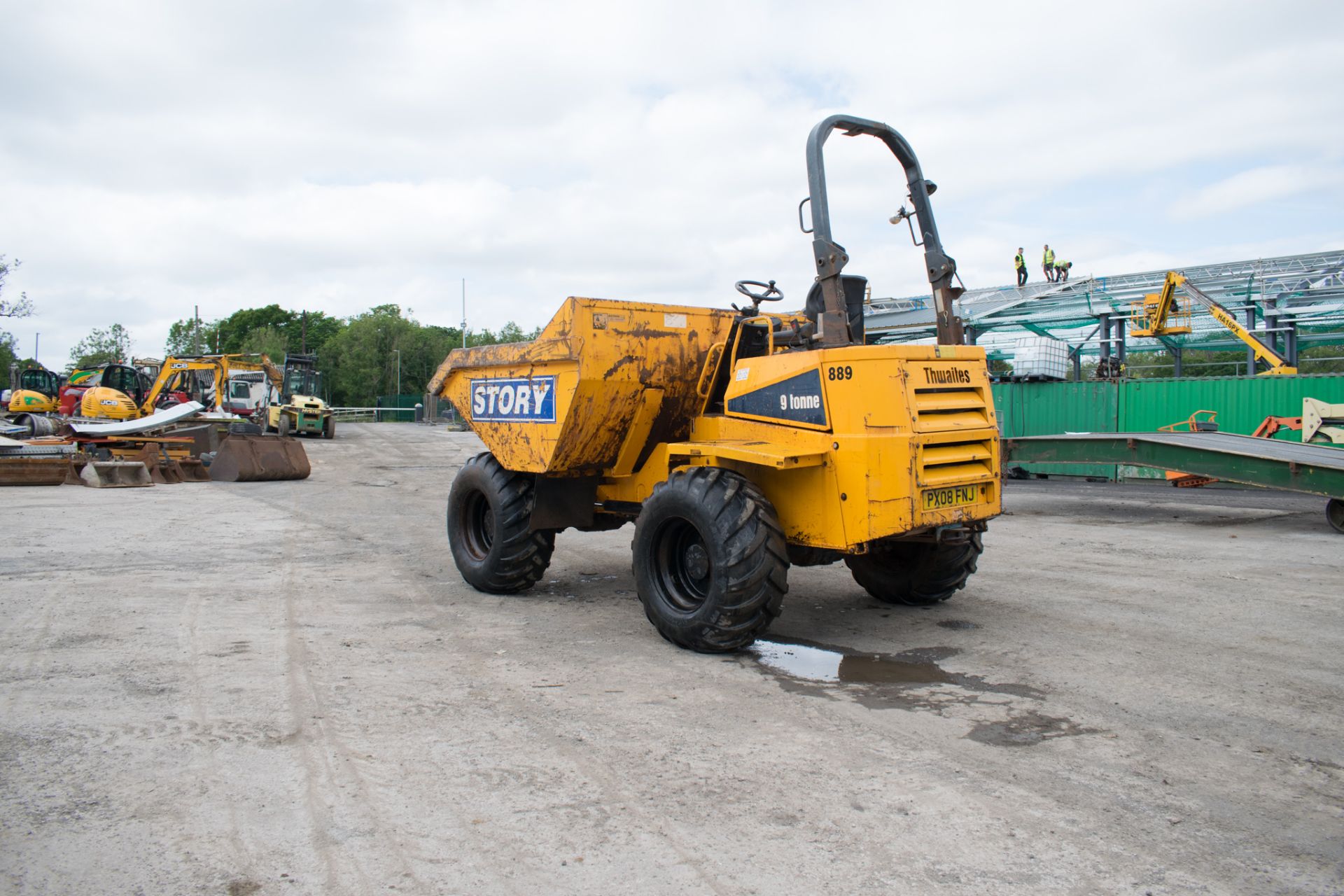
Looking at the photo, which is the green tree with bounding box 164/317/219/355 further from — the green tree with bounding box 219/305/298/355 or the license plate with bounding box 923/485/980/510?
the license plate with bounding box 923/485/980/510

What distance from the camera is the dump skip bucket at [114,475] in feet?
51.9

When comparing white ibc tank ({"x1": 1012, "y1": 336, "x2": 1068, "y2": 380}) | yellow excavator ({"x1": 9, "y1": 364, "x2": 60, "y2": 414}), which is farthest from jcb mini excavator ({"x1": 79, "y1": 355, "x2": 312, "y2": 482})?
white ibc tank ({"x1": 1012, "y1": 336, "x2": 1068, "y2": 380})

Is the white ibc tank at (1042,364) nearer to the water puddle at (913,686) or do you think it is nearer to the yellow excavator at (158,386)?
A: the water puddle at (913,686)

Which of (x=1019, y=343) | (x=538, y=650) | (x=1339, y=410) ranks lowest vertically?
(x=538, y=650)

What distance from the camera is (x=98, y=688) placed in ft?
15.9

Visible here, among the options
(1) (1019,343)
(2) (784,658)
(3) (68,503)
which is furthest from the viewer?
(1) (1019,343)

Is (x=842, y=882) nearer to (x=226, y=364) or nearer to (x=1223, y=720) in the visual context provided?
(x=1223, y=720)

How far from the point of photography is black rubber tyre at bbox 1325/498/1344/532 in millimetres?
11156

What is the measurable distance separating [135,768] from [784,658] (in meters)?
3.37

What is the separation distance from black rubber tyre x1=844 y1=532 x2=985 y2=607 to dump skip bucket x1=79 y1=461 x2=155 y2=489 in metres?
13.8

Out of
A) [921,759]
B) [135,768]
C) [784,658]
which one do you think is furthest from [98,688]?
[921,759]

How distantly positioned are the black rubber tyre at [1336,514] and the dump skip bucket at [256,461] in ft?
54.9

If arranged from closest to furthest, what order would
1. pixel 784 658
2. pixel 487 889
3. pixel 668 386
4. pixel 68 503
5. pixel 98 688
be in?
pixel 487 889
pixel 98 688
pixel 784 658
pixel 668 386
pixel 68 503

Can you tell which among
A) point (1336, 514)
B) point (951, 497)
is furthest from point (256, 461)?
point (1336, 514)
